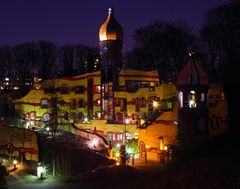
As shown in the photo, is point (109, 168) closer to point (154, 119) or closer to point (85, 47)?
point (154, 119)

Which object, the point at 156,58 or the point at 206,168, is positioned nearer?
the point at 206,168

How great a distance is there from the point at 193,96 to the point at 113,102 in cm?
1387

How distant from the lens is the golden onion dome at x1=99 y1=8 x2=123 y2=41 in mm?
48969

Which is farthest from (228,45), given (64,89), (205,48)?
(64,89)

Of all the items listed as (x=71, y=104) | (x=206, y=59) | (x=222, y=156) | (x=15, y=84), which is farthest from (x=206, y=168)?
(x=15, y=84)

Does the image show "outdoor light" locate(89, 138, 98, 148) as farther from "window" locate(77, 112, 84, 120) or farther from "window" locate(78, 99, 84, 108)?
"window" locate(78, 99, 84, 108)

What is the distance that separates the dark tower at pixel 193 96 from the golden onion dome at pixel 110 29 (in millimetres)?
14358

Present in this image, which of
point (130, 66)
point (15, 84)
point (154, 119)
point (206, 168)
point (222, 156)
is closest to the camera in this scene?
point (206, 168)

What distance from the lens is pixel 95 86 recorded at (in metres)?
52.1

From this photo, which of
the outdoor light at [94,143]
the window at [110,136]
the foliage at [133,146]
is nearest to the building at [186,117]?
the foliage at [133,146]

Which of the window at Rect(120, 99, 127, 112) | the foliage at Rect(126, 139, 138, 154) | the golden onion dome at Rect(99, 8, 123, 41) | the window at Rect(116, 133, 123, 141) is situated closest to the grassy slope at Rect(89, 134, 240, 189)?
the foliage at Rect(126, 139, 138, 154)

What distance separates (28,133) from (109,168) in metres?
8.62

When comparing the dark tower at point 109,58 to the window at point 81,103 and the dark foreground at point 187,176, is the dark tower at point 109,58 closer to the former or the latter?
the window at point 81,103

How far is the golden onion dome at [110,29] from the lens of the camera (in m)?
49.0
